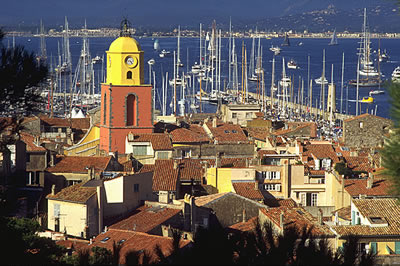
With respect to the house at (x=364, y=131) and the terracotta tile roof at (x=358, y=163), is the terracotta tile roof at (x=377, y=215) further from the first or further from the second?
the house at (x=364, y=131)

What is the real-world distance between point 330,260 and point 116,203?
15.8m

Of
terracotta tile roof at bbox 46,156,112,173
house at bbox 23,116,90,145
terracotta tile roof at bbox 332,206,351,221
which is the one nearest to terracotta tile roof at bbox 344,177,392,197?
terracotta tile roof at bbox 332,206,351,221

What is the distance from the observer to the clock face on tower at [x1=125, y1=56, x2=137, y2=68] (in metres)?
38.7

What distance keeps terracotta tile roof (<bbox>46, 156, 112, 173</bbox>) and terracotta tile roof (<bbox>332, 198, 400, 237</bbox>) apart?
28.2 feet

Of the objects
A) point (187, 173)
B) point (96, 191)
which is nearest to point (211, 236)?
point (96, 191)

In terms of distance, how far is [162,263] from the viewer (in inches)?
438

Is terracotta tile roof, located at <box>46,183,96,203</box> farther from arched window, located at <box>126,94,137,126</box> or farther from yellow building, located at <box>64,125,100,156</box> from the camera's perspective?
arched window, located at <box>126,94,137,126</box>

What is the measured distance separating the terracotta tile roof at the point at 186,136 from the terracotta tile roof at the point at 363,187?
9.84 meters

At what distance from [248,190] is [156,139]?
8.37 m

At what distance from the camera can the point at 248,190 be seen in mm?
29156

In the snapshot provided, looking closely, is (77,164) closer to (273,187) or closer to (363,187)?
(273,187)

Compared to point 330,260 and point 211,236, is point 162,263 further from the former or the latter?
point 330,260

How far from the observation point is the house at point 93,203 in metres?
24.9

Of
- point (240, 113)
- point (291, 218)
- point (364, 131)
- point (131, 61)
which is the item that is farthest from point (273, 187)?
point (240, 113)
